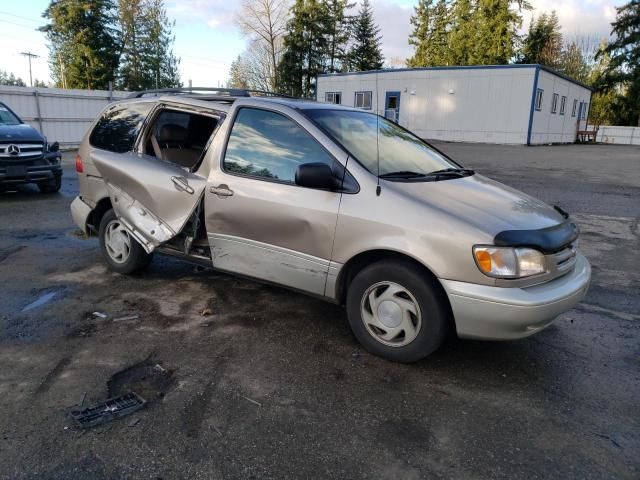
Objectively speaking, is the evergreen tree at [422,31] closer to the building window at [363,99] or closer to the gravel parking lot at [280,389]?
the building window at [363,99]

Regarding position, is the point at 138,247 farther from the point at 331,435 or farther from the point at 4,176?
the point at 4,176

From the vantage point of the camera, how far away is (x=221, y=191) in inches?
158

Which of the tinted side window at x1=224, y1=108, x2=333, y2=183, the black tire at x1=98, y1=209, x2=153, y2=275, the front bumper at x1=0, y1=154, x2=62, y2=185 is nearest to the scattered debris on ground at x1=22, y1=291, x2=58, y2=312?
the black tire at x1=98, y1=209, x2=153, y2=275

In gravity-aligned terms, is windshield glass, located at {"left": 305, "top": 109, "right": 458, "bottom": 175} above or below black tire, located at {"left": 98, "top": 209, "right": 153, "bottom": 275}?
above

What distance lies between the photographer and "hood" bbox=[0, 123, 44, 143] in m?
9.24

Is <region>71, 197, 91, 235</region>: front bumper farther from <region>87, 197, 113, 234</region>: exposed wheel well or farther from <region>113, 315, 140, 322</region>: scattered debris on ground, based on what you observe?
<region>113, 315, 140, 322</region>: scattered debris on ground

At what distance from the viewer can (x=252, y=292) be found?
478cm

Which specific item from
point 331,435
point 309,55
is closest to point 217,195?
point 331,435

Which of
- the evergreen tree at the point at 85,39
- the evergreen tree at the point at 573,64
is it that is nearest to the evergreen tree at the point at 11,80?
the evergreen tree at the point at 85,39

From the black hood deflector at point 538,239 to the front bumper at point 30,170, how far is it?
9.33 meters

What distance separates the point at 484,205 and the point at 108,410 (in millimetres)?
2708

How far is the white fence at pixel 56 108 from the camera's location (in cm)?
1800

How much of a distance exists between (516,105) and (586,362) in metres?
28.5

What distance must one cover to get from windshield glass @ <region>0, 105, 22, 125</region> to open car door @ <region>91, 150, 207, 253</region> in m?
6.88
